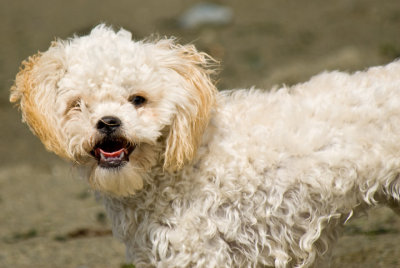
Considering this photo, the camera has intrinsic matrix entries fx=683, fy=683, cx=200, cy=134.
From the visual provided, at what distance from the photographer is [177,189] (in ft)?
11.4

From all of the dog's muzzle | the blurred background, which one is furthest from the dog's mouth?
the blurred background

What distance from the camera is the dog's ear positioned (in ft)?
10.9

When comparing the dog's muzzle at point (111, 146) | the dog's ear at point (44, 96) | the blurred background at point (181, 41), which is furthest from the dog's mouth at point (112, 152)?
the blurred background at point (181, 41)

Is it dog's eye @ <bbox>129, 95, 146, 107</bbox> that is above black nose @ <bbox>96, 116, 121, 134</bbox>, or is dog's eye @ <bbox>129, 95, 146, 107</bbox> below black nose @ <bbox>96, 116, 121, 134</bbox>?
above

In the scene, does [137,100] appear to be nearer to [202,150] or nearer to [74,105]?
[74,105]

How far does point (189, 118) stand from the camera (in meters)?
3.33

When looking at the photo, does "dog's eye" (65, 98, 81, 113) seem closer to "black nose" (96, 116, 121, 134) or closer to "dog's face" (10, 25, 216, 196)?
"dog's face" (10, 25, 216, 196)

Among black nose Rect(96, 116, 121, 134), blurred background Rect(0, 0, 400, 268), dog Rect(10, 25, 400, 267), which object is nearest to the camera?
black nose Rect(96, 116, 121, 134)

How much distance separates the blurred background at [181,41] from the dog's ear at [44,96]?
10.6 inches

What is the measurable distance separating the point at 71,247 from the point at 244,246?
2388mm

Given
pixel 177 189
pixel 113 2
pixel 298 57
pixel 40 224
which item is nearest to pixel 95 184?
pixel 177 189

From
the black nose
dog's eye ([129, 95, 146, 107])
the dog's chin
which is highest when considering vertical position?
dog's eye ([129, 95, 146, 107])

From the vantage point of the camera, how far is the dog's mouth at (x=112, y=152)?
10.6 feet

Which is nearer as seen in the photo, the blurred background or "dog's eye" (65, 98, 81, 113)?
"dog's eye" (65, 98, 81, 113)
